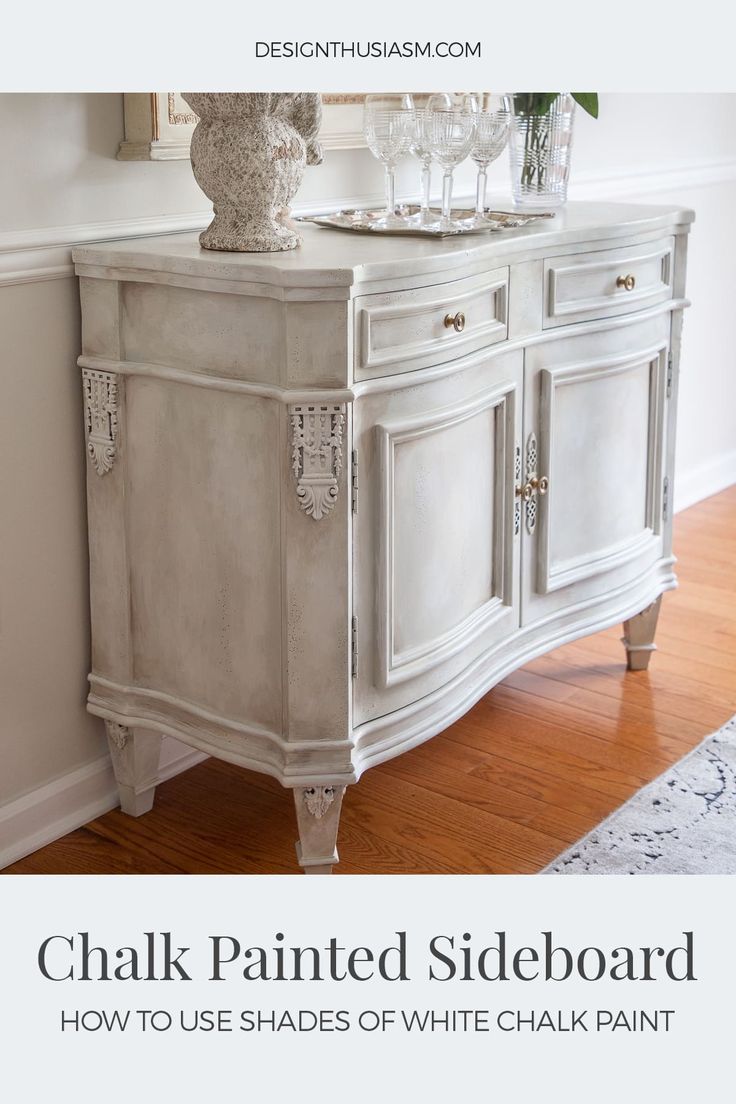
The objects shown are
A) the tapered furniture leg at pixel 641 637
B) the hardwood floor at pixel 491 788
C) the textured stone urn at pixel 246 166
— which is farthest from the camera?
the tapered furniture leg at pixel 641 637

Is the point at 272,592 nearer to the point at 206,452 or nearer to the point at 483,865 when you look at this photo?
the point at 206,452

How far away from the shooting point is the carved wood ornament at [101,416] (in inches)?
75.1

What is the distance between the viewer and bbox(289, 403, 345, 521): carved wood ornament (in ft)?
5.61

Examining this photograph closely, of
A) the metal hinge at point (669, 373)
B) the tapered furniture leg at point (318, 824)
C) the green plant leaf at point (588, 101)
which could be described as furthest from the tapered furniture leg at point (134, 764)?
the green plant leaf at point (588, 101)

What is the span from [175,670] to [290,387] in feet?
1.68

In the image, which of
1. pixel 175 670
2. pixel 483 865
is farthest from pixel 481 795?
pixel 175 670

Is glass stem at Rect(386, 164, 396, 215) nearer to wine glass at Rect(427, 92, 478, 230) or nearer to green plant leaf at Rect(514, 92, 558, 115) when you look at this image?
wine glass at Rect(427, 92, 478, 230)

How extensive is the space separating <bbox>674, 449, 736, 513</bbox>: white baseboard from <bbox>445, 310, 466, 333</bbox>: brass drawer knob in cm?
202

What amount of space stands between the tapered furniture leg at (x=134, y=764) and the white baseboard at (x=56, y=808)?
0.09ft

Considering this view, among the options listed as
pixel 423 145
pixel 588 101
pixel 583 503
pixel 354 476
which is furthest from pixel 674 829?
pixel 588 101

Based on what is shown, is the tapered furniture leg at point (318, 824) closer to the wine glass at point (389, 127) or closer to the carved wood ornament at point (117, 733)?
the carved wood ornament at point (117, 733)

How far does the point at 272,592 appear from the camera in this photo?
5.93 ft

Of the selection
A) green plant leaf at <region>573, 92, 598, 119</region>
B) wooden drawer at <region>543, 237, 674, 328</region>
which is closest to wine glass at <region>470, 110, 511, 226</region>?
wooden drawer at <region>543, 237, 674, 328</region>

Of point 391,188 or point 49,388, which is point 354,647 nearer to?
point 49,388
